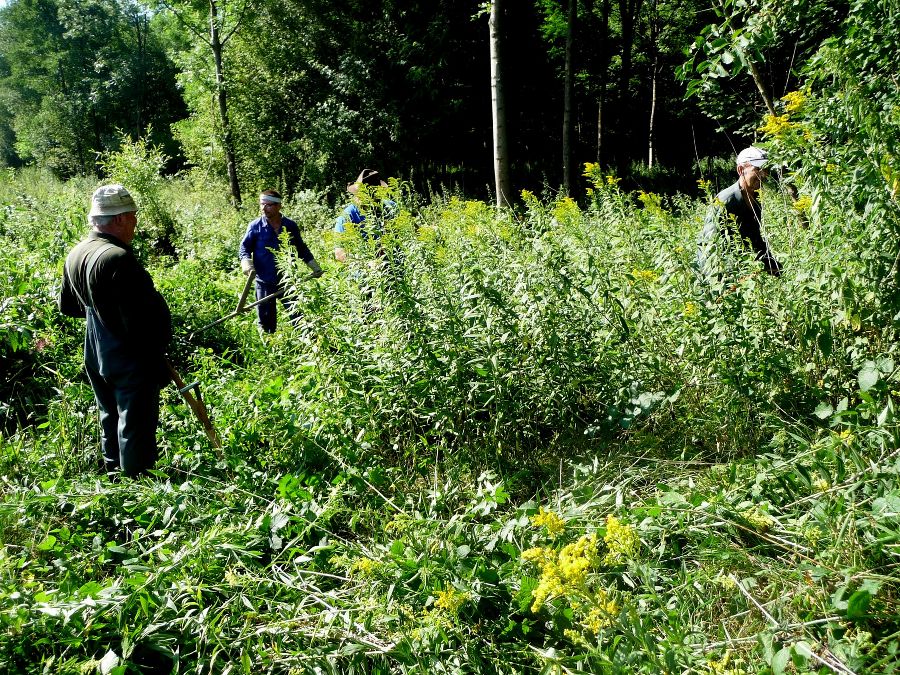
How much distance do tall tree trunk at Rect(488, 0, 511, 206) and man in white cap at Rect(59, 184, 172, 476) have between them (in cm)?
490

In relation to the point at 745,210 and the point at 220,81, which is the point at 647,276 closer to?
the point at 745,210

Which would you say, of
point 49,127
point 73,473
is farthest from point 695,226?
point 49,127

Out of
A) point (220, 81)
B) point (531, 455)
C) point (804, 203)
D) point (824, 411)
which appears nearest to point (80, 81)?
point (220, 81)

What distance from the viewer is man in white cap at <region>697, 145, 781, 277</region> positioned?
374 cm

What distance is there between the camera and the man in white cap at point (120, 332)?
3.88 m

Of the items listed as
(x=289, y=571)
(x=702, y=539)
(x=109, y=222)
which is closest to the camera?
(x=702, y=539)

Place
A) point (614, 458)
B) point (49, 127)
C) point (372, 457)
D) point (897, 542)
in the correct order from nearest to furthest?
1. point (897, 542)
2. point (614, 458)
3. point (372, 457)
4. point (49, 127)

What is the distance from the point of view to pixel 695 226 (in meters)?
4.17

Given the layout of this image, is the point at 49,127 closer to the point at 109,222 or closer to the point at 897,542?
the point at 109,222

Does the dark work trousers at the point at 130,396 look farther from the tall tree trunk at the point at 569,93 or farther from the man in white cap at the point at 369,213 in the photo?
the tall tree trunk at the point at 569,93

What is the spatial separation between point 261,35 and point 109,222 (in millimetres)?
18483

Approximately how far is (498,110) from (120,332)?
19.3ft

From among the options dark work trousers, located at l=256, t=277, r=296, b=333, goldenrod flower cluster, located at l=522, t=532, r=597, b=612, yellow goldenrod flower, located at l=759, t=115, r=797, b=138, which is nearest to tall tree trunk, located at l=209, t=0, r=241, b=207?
dark work trousers, located at l=256, t=277, r=296, b=333

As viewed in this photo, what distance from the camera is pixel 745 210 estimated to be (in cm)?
483
